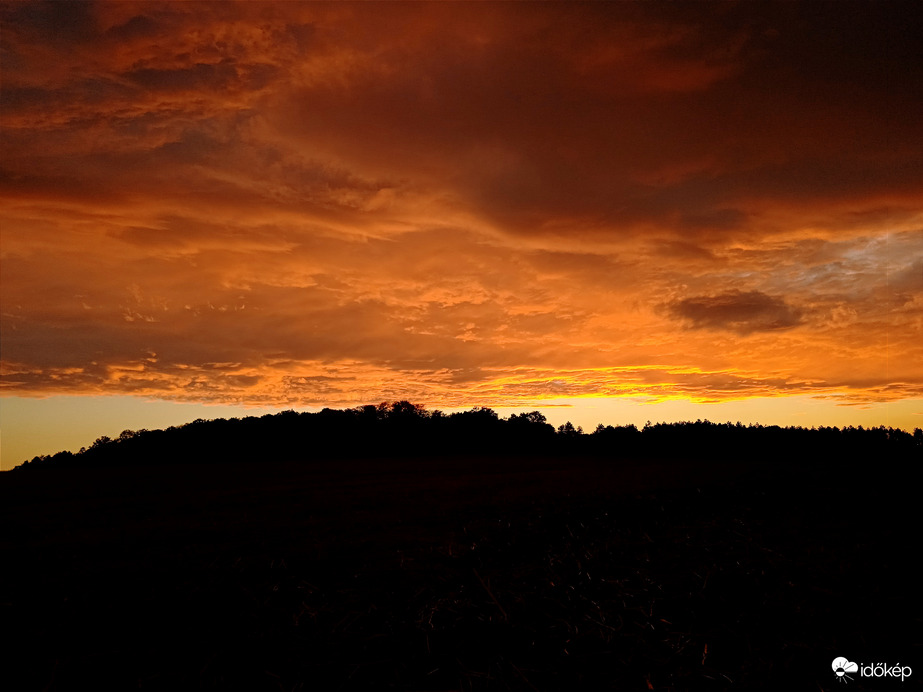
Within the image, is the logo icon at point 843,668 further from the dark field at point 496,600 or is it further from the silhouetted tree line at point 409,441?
the silhouetted tree line at point 409,441

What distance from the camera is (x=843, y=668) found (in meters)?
3.29

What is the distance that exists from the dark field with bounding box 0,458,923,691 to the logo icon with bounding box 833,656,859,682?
45 mm

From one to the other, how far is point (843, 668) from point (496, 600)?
7.61ft

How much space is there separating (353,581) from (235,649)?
1.73 m

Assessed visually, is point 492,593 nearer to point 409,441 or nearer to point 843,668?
point 843,668

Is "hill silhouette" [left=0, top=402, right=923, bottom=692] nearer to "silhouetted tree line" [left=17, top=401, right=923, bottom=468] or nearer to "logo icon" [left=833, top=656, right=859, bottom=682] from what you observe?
"logo icon" [left=833, top=656, right=859, bottom=682]

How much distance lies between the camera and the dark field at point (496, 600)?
3426 mm

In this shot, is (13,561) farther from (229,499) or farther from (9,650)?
(229,499)

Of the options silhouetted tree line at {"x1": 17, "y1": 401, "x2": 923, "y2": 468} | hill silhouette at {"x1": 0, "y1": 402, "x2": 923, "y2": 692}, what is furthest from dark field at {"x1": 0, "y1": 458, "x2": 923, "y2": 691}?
silhouetted tree line at {"x1": 17, "y1": 401, "x2": 923, "y2": 468}

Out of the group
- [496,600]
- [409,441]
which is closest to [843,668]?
[496,600]

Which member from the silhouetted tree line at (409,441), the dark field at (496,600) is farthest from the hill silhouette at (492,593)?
the silhouetted tree line at (409,441)

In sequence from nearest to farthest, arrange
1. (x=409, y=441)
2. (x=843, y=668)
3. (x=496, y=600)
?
(x=843, y=668) → (x=496, y=600) → (x=409, y=441)

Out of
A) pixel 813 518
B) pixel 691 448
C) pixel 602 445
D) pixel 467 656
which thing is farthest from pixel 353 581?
pixel 602 445

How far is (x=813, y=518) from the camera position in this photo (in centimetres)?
735
